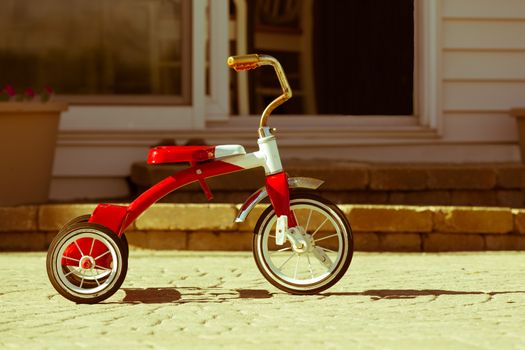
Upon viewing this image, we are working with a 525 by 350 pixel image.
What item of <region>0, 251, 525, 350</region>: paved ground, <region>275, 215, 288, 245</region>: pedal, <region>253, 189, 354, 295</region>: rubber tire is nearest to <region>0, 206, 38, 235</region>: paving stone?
<region>0, 251, 525, 350</region>: paved ground

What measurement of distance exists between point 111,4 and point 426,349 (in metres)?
5.16

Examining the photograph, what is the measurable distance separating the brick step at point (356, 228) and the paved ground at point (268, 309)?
307 mm

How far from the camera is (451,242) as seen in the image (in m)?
8.10

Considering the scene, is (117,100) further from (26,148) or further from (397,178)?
(397,178)

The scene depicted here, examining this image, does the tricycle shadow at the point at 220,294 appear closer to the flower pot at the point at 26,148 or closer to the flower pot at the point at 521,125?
the flower pot at the point at 26,148

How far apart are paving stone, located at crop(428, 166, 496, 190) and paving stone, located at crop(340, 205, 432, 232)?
2.05 ft

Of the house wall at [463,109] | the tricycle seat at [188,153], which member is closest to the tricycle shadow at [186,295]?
the tricycle seat at [188,153]

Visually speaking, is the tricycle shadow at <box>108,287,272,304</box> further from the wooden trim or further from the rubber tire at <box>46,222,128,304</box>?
the wooden trim

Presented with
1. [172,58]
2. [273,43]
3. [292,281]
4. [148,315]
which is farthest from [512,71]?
[148,315]

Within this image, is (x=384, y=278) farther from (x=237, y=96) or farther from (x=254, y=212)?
(x=237, y=96)

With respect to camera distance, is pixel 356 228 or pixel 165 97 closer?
pixel 356 228

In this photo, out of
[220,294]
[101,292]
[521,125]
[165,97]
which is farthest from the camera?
[165,97]

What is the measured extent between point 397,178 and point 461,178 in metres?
0.44

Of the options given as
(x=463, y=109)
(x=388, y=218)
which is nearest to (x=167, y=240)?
(x=388, y=218)
